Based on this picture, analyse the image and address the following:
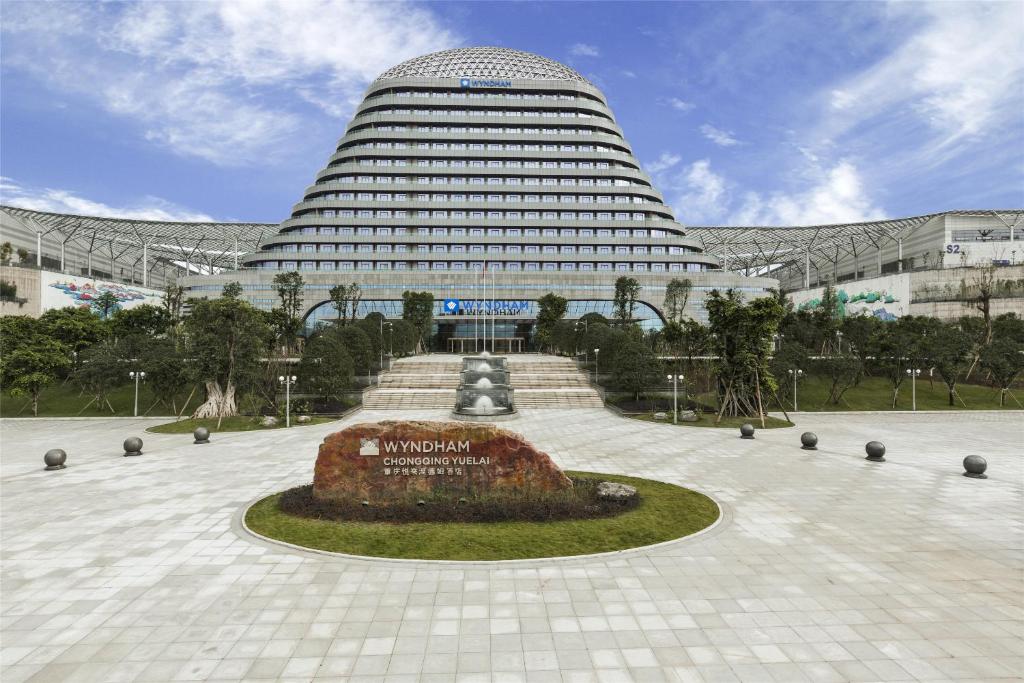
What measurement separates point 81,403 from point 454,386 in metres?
32.3

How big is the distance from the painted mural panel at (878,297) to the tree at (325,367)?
67.0 m

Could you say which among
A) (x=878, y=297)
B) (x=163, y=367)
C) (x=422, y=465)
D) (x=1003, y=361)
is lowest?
(x=422, y=465)

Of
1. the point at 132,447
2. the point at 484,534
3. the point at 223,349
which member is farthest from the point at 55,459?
the point at 484,534

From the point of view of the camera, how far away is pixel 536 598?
11.0 metres

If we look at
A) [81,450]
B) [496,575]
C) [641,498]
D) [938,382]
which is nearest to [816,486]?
[641,498]

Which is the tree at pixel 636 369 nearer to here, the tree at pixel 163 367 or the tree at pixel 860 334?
the tree at pixel 860 334

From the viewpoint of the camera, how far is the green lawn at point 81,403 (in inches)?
1654

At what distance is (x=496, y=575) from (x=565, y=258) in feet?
282

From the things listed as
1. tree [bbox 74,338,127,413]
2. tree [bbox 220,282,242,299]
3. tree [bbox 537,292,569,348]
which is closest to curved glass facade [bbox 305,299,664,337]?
tree [bbox 537,292,569,348]

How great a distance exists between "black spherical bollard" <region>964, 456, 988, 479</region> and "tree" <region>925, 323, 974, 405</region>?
2977 cm

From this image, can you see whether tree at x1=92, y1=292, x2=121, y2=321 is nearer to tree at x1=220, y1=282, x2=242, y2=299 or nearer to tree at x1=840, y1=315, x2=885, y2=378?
tree at x1=220, y1=282, x2=242, y2=299

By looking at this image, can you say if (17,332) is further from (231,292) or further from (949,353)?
(949,353)

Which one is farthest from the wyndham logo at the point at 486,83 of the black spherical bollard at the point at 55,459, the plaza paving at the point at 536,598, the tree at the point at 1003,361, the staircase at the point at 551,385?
the plaza paving at the point at 536,598

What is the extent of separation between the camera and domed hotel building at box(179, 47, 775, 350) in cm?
9206
